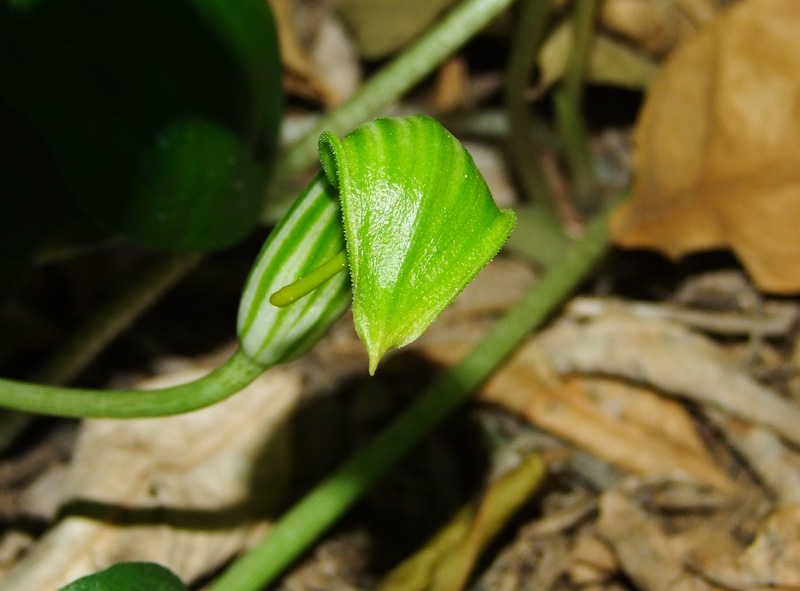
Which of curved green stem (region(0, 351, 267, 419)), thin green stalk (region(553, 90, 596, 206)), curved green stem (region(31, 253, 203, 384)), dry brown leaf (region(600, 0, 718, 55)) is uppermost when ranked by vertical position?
dry brown leaf (region(600, 0, 718, 55))

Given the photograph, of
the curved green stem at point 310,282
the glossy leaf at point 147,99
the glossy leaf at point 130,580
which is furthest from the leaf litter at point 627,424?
the curved green stem at point 310,282

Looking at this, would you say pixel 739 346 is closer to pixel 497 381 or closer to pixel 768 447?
pixel 768 447

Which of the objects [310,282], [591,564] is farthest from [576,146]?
[310,282]

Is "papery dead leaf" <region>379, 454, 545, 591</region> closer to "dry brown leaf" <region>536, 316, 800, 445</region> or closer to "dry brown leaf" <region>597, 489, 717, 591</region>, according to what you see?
"dry brown leaf" <region>597, 489, 717, 591</region>

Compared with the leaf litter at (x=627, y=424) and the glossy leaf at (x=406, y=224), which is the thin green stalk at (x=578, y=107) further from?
the glossy leaf at (x=406, y=224)

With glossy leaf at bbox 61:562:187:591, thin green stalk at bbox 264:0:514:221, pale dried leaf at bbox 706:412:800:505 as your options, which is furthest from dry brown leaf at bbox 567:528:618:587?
thin green stalk at bbox 264:0:514:221

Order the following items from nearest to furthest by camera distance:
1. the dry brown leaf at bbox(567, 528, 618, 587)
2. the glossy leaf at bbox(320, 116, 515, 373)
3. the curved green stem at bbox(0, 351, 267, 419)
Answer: the glossy leaf at bbox(320, 116, 515, 373)
the curved green stem at bbox(0, 351, 267, 419)
the dry brown leaf at bbox(567, 528, 618, 587)

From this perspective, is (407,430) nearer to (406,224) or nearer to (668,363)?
(668,363)
